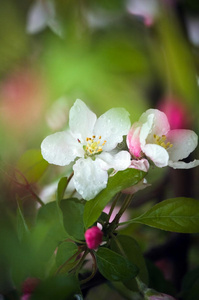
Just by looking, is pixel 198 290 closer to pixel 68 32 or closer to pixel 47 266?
pixel 47 266

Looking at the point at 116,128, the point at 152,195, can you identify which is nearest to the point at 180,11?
the point at 116,128

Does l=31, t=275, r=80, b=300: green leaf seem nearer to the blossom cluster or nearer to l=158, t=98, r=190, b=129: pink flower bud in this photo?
the blossom cluster

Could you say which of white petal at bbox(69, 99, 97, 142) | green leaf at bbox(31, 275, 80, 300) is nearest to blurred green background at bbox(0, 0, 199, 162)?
white petal at bbox(69, 99, 97, 142)

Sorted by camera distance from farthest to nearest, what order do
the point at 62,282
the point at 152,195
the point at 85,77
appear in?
1. the point at 152,195
2. the point at 62,282
3. the point at 85,77

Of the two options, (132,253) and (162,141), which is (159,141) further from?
(132,253)

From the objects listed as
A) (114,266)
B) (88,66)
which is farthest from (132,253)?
(88,66)

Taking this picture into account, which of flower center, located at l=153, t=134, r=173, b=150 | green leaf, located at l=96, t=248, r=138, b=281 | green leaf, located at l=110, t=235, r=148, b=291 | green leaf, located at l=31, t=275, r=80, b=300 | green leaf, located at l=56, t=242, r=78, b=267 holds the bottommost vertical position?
green leaf, located at l=110, t=235, r=148, b=291

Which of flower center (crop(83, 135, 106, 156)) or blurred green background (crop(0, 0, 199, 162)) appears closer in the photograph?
blurred green background (crop(0, 0, 199, 162))
